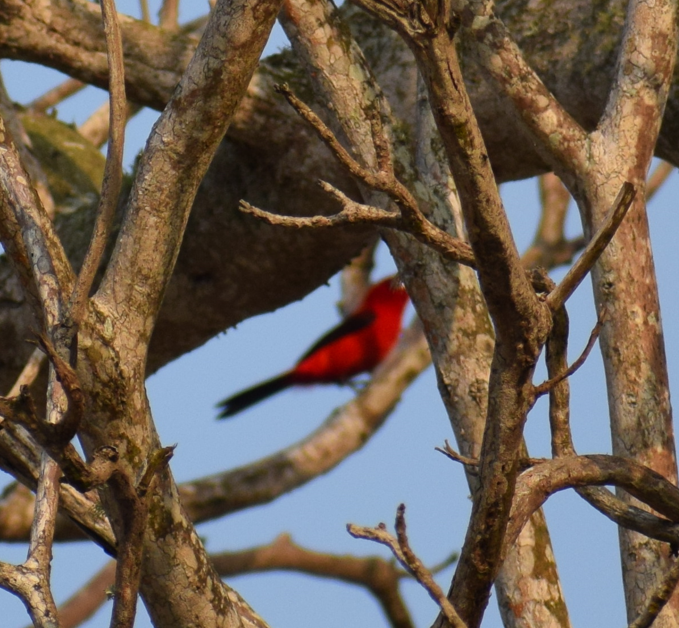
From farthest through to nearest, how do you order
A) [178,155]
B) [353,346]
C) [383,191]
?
[353,346]
[178,155]
[383,191]

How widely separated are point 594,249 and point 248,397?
449 cm

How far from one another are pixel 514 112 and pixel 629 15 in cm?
44

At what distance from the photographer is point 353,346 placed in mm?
5977

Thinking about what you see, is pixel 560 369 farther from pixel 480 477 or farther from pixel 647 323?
pixel 647 323

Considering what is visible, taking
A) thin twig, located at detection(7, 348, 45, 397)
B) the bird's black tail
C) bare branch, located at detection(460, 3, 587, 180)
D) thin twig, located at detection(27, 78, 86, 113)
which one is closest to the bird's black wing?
the bird's black tail

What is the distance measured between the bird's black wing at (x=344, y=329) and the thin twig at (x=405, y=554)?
4.55 m

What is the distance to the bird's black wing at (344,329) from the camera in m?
5.94

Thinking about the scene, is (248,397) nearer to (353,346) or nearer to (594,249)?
(353,346)

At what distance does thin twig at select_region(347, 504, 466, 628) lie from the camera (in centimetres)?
131

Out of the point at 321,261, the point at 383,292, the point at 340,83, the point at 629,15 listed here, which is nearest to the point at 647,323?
the point at 629,15

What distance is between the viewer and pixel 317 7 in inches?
103

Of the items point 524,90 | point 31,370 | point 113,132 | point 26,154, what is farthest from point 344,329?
point 113,132

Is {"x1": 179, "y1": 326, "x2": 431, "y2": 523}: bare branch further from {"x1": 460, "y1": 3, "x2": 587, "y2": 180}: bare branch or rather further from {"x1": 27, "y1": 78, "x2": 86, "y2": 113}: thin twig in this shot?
{"x1": 27, "y1": 78, "x2": 86, "y2": 113}: thin twig

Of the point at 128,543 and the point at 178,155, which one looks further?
the point at 178,155
